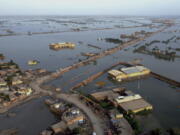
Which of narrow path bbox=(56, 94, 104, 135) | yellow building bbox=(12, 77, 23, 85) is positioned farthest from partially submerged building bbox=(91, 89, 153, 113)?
yellow building bbox=(12, 77, 23, 85)

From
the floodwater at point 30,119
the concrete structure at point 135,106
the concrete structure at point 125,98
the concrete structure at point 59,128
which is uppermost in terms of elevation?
the concrete structure at point 125,98

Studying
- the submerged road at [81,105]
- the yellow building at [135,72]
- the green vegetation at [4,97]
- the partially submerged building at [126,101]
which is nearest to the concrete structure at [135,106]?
the partially submerged building at [126,101]

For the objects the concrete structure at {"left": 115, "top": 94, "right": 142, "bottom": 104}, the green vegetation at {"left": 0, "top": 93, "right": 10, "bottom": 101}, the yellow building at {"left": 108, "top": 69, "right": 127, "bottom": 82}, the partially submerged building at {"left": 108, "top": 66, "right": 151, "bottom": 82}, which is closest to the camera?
the concrete structure at {"left": 115, "top": 94, "right": 142, "bottom": 104}

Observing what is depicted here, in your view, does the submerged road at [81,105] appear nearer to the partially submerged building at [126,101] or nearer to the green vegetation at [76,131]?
the green vegetation at [76,131]

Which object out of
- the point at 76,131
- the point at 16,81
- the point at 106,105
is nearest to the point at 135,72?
the point at 106,105

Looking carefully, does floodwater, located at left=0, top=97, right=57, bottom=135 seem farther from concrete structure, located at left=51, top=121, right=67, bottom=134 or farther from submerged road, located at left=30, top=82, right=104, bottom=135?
submerged road, located at left=30, top=82, right=104, bottom=135

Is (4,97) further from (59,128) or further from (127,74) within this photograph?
(127,74)

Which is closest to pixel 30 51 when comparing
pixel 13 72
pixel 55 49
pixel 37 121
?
pixel 55 49

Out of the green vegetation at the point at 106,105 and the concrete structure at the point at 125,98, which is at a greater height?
the concrete structure at the point at 125,98

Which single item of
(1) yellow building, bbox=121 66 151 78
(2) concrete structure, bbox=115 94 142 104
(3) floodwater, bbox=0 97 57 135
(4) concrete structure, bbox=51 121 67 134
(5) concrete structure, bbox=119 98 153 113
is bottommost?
(3) floodwater, bbox=0 97 57 135

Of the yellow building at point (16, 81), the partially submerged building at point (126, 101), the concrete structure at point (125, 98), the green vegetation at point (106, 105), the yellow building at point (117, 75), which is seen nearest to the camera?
the partially submerged building at point (126, 101)

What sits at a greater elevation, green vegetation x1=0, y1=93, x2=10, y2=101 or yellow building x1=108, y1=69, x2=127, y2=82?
yellow building x1=108, y1=69, x2=127, y2=82
